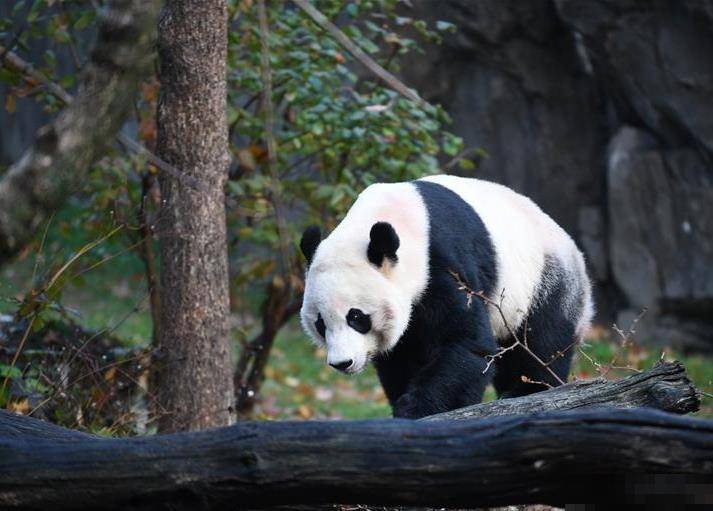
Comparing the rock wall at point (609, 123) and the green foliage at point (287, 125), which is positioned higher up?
the green foliage at point (287, 125)

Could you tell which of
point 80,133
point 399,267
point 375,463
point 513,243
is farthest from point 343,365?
point 80,133

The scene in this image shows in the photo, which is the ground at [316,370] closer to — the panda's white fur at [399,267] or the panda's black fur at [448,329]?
the panda's white fur at [399,267]

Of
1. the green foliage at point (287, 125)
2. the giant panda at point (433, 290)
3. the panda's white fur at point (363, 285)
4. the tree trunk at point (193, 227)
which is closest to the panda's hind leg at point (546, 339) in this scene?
the giant panda at point (433, 290)

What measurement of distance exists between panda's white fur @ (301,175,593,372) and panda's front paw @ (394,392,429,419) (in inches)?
8.9

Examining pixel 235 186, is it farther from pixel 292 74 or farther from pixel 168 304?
pixel 168 304

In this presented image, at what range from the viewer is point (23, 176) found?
2.22 metres

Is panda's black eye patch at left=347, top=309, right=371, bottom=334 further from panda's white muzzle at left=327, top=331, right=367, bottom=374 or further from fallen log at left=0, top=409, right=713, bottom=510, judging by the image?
fallen log at left=0, top=409, right=713, bottom=510

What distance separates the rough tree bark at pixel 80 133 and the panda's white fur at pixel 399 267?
2.15 metres

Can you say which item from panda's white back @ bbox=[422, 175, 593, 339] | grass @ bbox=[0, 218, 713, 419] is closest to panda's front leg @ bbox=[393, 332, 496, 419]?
panda's white back @ bbox=[422, 175, 593, 339]

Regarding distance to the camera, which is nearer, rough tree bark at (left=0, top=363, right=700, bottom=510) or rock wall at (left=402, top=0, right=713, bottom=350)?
rough tree bark at (left=0, top=363, right=700, bottom=510)

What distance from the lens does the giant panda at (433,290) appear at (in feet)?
14.2

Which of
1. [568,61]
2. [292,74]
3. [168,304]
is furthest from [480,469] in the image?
[568,61]

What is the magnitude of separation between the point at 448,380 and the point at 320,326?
1.93 feet

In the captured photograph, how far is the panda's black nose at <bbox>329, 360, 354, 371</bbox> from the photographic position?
14.0ft
